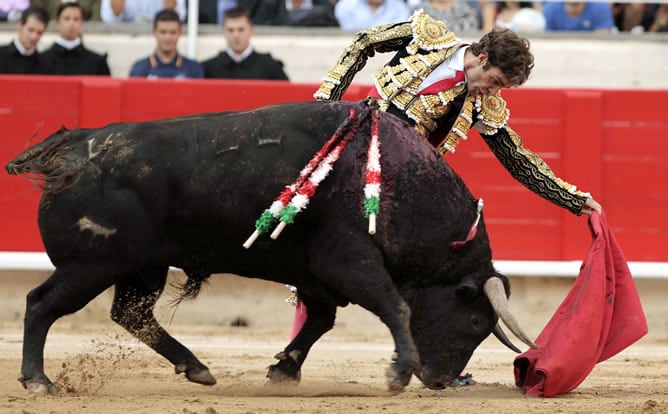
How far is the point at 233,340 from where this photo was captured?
6902mm

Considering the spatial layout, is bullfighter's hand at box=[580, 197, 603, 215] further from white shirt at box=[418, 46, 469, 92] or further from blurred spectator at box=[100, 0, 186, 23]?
Answer: blurred spectator at box=[100, 0, 186, 23]

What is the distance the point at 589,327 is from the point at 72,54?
13.0 ft

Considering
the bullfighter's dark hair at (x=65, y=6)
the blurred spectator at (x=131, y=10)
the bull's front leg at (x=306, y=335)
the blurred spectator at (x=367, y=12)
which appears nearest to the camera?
the bull's front leg at (x=306, y=335)

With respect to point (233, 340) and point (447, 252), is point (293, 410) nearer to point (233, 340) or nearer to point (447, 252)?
point (447, 252)

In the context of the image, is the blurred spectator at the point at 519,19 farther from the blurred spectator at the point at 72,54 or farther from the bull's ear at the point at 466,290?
the bull's ear at the point at 466,290

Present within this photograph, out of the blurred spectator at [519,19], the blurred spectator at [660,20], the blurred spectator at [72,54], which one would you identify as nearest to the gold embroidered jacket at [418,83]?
the blurred spectator at [72,54]

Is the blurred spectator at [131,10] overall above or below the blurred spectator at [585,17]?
below

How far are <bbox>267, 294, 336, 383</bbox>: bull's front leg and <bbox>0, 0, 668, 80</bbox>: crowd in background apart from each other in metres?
3.01

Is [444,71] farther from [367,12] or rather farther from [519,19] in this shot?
[519,19]

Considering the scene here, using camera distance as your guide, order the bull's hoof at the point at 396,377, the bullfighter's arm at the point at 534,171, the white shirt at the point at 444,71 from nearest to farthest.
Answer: the bull's hoof at the point at 396,377, the white shirt at the point at 444,71, the bullfighter's arm at the point at 534,171

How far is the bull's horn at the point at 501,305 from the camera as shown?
4645 mm

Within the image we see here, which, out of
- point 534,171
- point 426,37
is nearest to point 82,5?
point 426,37

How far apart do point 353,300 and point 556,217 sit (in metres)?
3.09

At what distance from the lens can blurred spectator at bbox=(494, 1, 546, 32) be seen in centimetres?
863
